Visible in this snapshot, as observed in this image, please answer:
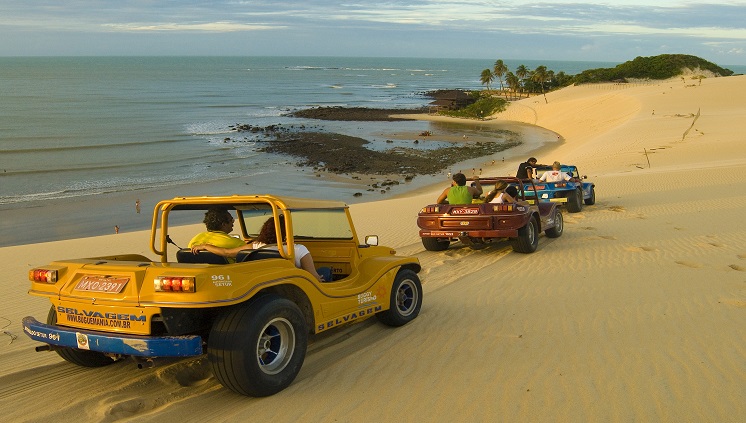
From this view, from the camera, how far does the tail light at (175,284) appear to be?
4.95m

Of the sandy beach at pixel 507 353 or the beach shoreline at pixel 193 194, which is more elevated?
the sandy beach at pixel 507 353

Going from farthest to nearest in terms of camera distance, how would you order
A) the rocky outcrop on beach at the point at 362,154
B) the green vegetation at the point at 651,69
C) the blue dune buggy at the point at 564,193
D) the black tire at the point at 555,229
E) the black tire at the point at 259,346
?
the green vegetation at the point at 651,69
the rocky outcrop on beach at the point at 362,154
the blue dune buggy at the point at 564,193
the black tire at the point at 555,229
the black tire at the point at 259,346

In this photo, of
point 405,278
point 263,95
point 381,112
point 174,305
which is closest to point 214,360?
point 174,305

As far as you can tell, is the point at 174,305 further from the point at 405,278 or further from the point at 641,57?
the point at 641,57

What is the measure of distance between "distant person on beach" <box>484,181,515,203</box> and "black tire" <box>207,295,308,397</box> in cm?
748

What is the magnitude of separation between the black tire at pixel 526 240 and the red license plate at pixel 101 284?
27.6ft

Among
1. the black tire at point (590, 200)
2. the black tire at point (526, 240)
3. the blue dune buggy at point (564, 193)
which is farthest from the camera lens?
the black tire at point (590, 200)

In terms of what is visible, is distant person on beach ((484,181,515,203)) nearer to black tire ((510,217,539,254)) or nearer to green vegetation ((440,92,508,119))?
black tire ((510,217,539,254))

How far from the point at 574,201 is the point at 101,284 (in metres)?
15.0

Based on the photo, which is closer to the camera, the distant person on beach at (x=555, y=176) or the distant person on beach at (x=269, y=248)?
the distant person on beach at (x=269, y=248)

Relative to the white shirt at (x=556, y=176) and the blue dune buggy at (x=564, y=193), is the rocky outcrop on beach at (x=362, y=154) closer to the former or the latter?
the white shirt at (x=556, y=176)

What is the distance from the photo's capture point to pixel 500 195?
12.7 metres

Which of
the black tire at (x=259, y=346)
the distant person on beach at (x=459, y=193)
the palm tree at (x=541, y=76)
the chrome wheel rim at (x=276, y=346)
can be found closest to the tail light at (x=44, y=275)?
the black tire at (x=259, y=346)

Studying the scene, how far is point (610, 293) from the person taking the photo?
921 cm
